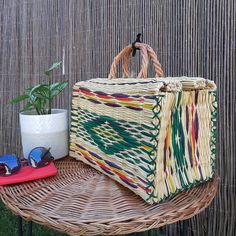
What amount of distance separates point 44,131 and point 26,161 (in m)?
0.11

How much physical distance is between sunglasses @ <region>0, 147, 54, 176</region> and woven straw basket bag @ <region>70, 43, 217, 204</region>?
0.50 ft

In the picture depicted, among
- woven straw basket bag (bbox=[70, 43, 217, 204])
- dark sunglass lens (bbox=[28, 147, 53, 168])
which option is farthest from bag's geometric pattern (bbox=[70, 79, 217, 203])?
dark sunglass lens (bbox=[28, 147, 53, 168])

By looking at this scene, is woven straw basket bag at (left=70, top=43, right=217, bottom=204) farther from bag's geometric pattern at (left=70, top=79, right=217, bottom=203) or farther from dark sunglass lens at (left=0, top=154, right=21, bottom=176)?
dark sunglass lens at (left=0, top=154, right=21, bottom=176)

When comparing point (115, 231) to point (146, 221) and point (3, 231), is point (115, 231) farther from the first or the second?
point (3, 231)

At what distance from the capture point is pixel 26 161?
35.1 inches

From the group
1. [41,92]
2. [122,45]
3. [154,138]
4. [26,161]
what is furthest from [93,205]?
[122,45]

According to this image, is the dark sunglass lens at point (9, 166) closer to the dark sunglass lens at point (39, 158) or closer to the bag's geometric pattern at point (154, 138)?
the dark sunglass lens at point (39, 158)

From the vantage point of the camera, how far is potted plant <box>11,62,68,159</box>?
912 mm

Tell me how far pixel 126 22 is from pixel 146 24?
0.33ft

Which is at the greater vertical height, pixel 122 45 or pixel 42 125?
pixel 122 45

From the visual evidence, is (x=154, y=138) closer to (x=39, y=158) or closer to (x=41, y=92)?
(x=39, y=158)

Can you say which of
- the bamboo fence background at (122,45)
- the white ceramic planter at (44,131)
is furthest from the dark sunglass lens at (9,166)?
the bamboo fence background at (122,45)

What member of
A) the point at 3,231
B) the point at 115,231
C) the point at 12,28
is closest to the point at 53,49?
the point at 12,28

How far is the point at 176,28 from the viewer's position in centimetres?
113
